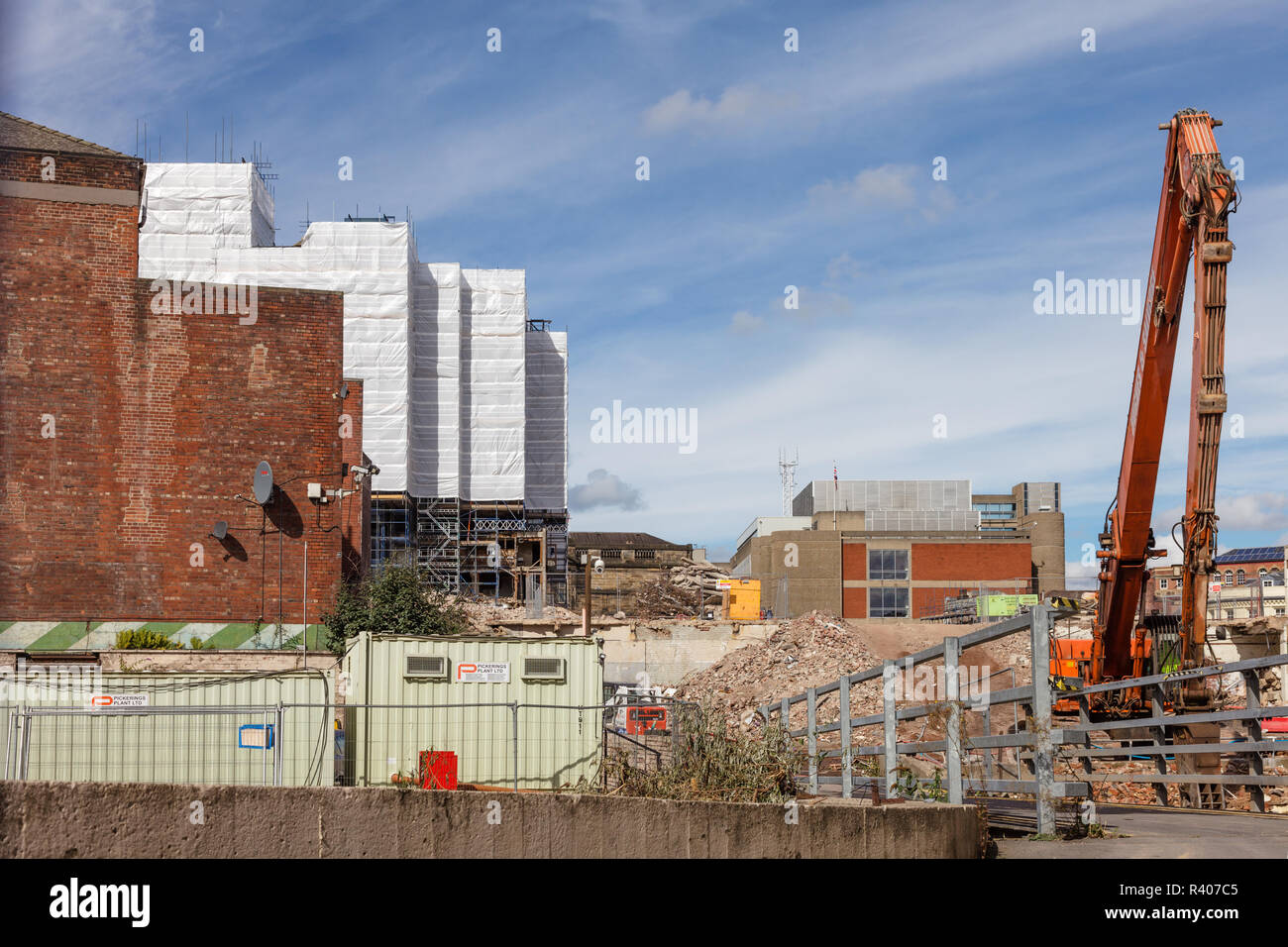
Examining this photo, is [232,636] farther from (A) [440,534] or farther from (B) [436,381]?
(B) [436,381]

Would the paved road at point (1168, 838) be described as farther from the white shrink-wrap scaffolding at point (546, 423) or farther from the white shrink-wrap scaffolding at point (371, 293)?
the white shrink-wrap scaffolding at point (546, 423)

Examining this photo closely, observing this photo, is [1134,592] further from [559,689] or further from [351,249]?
[351,249]

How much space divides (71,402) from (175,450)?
2620 millimetres

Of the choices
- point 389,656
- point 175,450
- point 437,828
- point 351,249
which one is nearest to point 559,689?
point 389,656

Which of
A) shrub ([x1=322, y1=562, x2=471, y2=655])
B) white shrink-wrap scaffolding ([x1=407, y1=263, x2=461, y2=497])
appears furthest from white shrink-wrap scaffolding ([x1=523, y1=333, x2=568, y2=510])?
shrub ([x1=322, y1=562, x2=471, y2=655])

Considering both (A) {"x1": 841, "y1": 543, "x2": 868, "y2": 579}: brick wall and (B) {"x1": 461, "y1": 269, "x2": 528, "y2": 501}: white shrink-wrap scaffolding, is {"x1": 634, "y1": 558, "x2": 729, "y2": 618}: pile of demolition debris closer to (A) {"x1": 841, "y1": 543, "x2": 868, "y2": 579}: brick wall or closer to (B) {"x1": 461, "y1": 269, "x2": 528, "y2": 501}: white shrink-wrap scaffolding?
(B) {"x1": 461, "y1": 269, "x2": 528, "y2": 501}: white shrink-wrap scaffolding

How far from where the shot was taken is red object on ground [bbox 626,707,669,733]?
85.1 feet

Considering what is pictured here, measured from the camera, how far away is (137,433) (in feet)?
98.9

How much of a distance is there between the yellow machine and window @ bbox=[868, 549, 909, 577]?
23.2m

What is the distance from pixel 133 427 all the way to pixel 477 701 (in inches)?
673

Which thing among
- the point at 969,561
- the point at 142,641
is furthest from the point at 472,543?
the point at 969,561

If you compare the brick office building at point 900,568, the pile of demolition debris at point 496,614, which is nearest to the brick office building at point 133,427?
the pile of demolition debris at point 496,614

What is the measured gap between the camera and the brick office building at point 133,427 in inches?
1156
